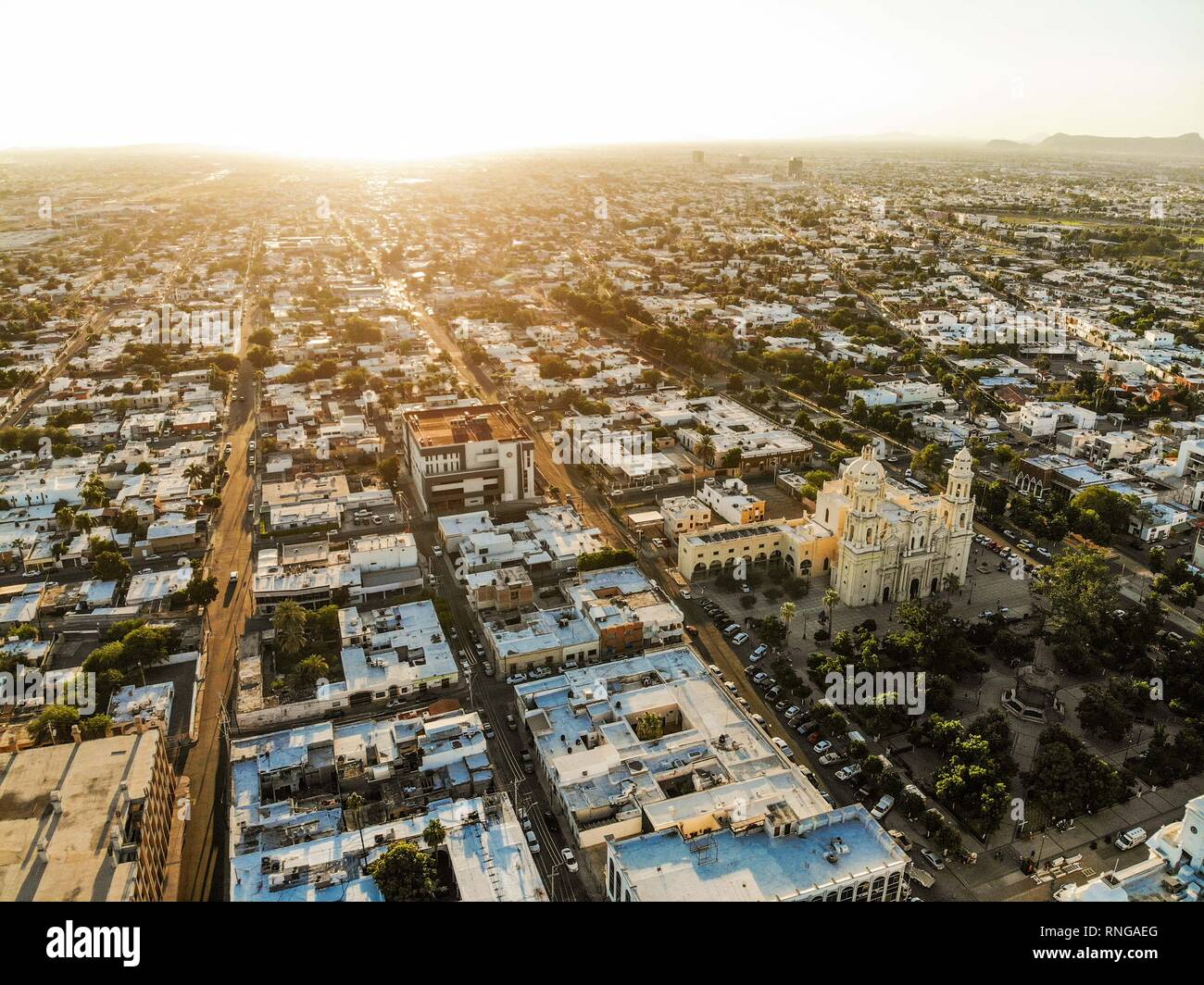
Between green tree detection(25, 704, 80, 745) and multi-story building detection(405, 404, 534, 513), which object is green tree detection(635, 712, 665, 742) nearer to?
green tree detection(25, 704, 80, 745)

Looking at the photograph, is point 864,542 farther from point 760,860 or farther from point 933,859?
point 760,860

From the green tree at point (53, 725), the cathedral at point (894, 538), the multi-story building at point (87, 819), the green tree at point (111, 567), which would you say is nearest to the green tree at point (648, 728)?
the cathedral at point (894, 538)

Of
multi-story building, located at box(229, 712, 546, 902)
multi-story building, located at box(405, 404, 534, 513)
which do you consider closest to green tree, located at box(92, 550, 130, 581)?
multi-story building, located at box(405, 404, 534, 513)

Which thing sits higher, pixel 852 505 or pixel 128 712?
pixel 852 505

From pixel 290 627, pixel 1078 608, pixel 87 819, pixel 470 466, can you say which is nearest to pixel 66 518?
Answer: pixel 290 627
